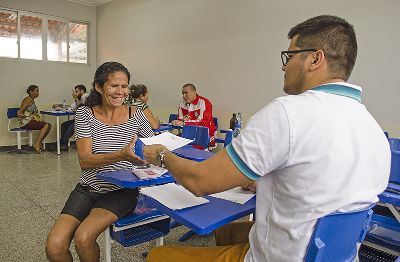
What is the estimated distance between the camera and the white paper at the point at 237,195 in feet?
4.01

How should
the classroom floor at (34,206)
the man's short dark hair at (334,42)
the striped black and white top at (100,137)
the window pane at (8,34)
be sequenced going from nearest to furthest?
the man's short dark hair at (334,42) → the striped black and white top at (100,137) → the classroom floor at (34,206) → the window pane at (8,34)

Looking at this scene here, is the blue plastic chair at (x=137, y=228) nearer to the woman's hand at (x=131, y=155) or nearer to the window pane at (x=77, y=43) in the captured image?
the woman's hand at (x=131, y=155)

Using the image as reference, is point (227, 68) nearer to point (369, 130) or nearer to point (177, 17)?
point (177, 17)

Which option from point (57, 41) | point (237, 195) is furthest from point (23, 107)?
point (237, 195)

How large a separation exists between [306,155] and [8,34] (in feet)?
24.4

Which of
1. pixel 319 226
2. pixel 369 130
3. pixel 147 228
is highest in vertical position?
pixel 369 130

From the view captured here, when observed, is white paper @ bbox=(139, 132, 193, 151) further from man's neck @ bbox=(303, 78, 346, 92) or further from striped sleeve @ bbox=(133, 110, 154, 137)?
man's neck @ bbox=(303, 78, 346, 92)

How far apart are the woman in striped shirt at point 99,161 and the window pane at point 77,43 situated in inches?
245

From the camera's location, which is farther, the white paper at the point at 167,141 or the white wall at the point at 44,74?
the white wall at the point at 44,74

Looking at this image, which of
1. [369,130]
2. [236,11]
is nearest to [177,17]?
[236,11]

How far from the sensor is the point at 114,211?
159cm

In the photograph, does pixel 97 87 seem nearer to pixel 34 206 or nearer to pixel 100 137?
pixel 100 137

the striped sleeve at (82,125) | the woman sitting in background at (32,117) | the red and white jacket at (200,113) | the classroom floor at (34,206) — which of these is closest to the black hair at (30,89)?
the woman sitting in background at (32,117)

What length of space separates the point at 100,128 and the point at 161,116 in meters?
4.57
